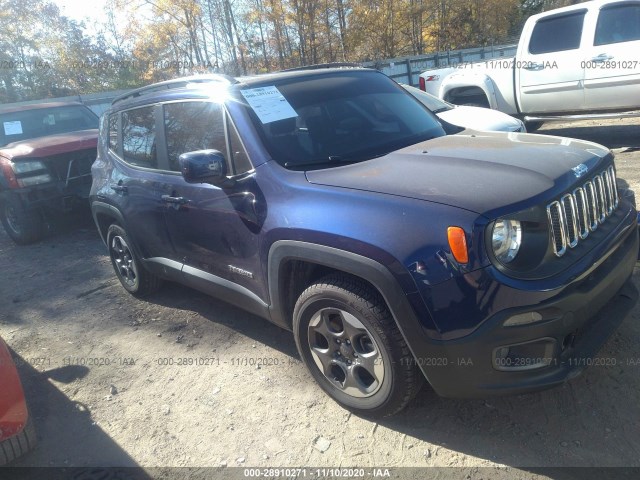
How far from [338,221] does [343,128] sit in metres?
1.04

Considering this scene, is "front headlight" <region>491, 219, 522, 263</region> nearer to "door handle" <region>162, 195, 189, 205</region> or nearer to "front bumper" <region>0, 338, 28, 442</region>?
"door handle" <region>162, 195, 189, 205</region>

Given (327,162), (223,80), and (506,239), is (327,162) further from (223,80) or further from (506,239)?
(506,239)

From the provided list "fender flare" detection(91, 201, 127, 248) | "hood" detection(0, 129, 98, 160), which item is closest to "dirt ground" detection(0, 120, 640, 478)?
"fender flare" detection(91, 201, 127, 248)

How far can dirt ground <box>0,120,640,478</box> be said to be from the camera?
8.39 feet

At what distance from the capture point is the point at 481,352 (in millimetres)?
2262

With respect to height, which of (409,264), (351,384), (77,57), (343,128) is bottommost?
(351,384)

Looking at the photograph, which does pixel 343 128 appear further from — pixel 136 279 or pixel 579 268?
pixel 136 279

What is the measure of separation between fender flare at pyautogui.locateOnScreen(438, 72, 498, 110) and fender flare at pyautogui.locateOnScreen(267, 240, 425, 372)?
6839mm

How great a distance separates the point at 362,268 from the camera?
95.5 inches

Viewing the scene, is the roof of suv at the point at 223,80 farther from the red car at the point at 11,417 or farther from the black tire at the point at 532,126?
the black tire at the point at 532,126

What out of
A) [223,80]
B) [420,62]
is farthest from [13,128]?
[420,62]

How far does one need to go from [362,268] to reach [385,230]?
0.69 ft

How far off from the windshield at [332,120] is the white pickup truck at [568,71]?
16.0 ft

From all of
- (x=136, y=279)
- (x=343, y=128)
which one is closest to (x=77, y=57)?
(x=136, y=279)
